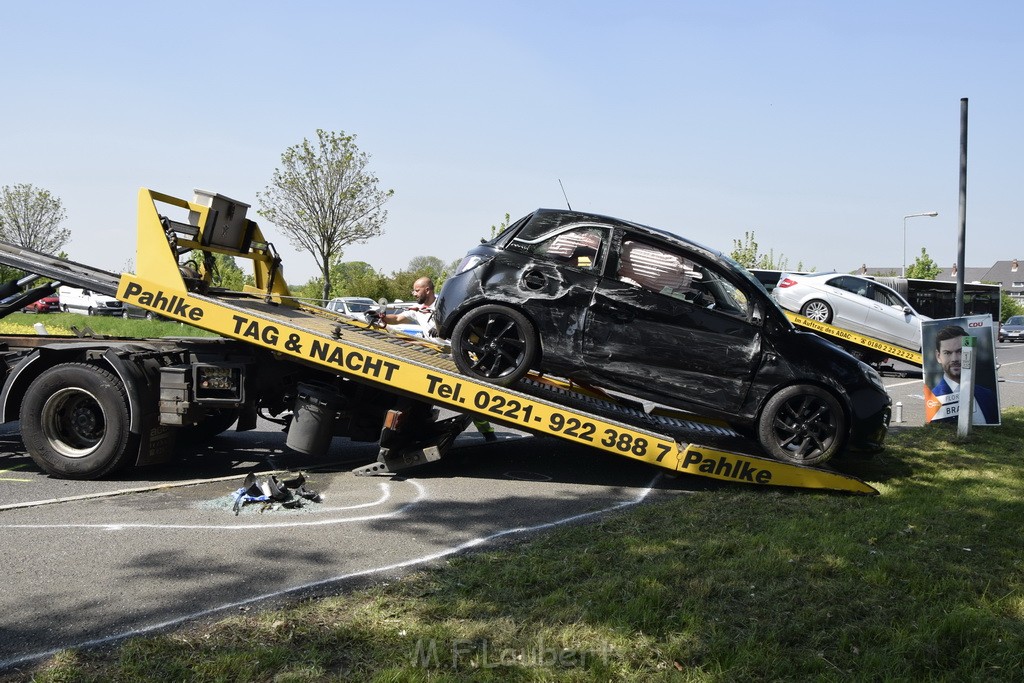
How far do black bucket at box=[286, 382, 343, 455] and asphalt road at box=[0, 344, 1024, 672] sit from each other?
33cm

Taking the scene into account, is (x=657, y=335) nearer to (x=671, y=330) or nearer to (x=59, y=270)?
(x=671, y=330)

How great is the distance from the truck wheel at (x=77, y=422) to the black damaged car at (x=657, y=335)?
2776 mm

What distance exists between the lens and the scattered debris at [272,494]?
21.0ft

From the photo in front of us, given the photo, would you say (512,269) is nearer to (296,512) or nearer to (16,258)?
(296,512)

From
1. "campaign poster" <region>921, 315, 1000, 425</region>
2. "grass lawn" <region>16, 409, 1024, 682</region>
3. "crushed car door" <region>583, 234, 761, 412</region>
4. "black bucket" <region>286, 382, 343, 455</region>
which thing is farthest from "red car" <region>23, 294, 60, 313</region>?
"grass lawn" <region>16, 409, 1024, 682</region>

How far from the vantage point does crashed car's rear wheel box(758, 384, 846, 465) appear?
23.7 feet

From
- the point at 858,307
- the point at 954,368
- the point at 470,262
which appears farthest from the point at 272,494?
the point at 858,307

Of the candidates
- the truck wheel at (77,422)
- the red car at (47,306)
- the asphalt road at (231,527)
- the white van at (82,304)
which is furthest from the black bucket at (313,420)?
the white van at (82,304)

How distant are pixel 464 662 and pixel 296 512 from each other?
2987mm

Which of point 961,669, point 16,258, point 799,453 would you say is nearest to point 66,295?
point 16,258

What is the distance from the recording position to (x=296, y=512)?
20.6 ft

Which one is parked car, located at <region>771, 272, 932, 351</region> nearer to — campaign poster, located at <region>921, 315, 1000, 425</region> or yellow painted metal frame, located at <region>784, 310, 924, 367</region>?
yellow painted metal frame, located at <region>784, 310, 924, 367</region>

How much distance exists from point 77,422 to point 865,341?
16.0 metres

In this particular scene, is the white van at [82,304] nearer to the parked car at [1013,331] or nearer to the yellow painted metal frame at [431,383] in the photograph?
the yellow painted metal frame at [431,383]
